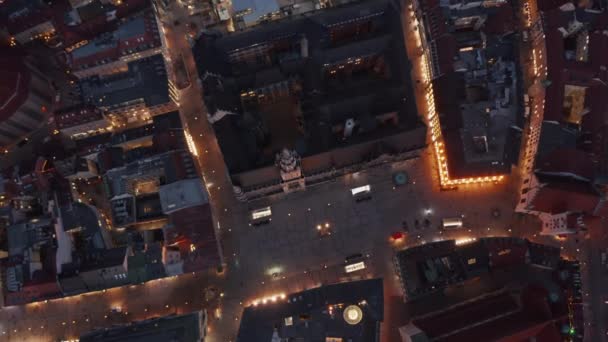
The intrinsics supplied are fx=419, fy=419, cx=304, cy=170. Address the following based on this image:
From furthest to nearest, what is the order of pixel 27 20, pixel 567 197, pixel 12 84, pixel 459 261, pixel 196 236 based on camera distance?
pixel 27 20 → pixel 12 84 → pixel 196 236 → pixel 459 261 → pixel 567 197

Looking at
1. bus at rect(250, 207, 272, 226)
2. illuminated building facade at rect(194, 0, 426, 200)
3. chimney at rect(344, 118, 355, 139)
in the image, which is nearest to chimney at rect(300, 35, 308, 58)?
illuminated building facade at rect(194, 0, 426, 200)

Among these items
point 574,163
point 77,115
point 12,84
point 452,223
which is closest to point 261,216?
point 452,223

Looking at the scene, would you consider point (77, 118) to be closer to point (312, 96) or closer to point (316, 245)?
point (312, 96)

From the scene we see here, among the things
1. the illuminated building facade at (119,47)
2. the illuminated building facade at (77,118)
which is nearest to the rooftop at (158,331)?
the illuminated building facade at (77,118)

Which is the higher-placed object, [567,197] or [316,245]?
[567,197]

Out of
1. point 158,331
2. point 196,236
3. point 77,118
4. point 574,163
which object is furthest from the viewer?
point 77,118

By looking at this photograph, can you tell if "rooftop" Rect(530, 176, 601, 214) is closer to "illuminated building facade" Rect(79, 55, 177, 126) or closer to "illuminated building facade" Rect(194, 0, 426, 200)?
"illuminated building facade" Rect(194, 0, 426, 200)
